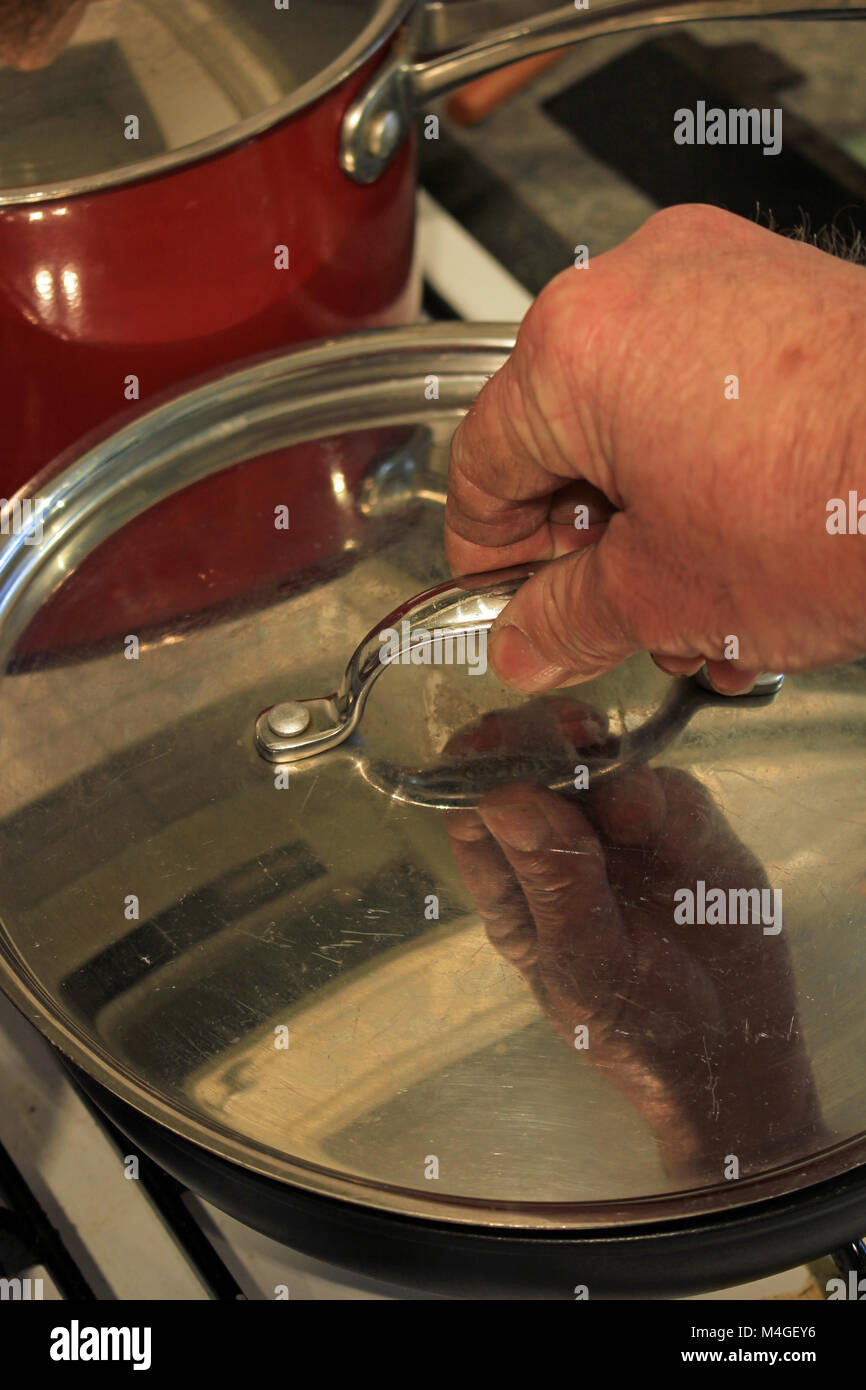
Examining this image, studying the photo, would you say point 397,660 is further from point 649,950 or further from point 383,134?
point 383,134

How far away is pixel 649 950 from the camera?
19.1 inches

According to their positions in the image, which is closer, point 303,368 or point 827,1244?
point 827,1244

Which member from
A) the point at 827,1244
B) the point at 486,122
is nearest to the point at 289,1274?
the point at 827,1244

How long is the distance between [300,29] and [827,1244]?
1.77ft

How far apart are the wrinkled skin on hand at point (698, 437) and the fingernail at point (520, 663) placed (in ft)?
0.05

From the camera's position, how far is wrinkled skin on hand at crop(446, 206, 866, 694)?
0.40 metres

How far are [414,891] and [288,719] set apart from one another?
0.08 meters

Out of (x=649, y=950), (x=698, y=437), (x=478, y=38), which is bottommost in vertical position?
(x=649, y=950)

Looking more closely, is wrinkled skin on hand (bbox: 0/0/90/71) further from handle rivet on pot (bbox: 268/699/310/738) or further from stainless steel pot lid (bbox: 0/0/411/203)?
handle rivet on pot (bbox: 268/699/310/738)

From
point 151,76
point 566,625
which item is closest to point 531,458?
point 566,625

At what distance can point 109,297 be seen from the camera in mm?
614

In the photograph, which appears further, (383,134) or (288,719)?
(383,134)

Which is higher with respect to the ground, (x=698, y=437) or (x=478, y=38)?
(x=478, y=38)
